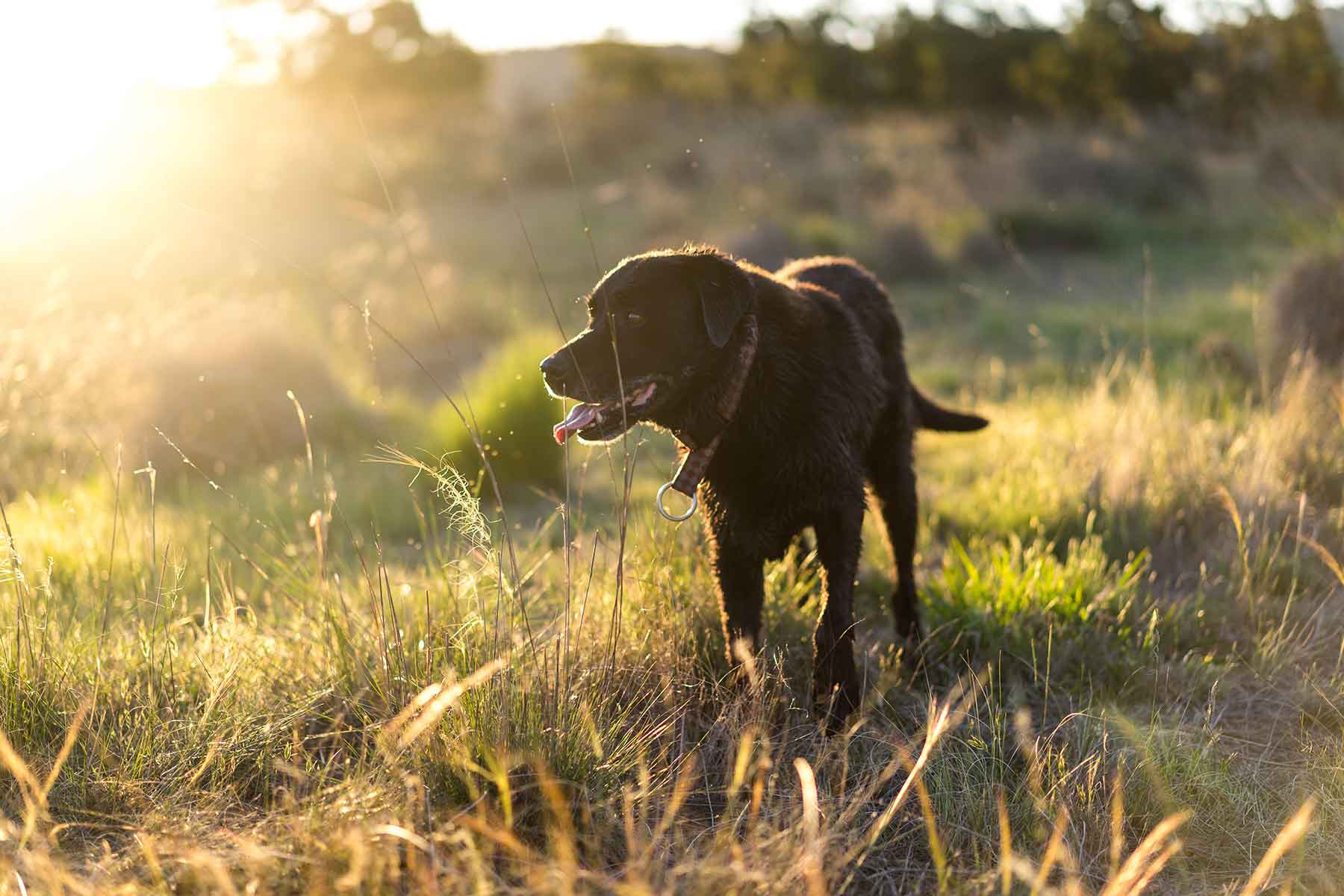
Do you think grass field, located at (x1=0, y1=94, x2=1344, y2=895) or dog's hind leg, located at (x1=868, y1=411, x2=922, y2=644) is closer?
grass field, located at (x1=0, y1=94, x2=1344, y2=895)

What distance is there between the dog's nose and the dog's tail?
6.57 ft

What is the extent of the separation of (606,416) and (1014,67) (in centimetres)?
2414

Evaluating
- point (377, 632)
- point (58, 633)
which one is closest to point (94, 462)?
point (58, 633)

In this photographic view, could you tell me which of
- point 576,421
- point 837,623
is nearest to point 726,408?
point 576,421

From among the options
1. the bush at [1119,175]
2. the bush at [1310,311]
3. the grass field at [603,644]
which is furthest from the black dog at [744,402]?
the bush at [1119,175]

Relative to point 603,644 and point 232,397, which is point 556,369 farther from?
point 232,397

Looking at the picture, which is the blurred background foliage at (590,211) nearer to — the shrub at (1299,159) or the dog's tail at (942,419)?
the shrub at (1299,159)

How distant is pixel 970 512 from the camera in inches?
196

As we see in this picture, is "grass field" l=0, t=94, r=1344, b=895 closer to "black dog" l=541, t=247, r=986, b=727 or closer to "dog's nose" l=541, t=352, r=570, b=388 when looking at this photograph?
"black dog" l=541, t=247, r=986, b=727

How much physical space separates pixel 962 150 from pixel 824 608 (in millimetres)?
20603

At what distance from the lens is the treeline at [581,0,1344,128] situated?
19.7 metres

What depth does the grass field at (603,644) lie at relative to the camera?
2250mm

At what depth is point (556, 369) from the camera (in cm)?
287

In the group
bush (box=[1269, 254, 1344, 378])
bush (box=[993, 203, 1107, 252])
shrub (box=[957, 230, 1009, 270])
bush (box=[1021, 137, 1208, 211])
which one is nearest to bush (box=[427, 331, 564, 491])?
bush (box=[1269, 254, 1344, 378])
